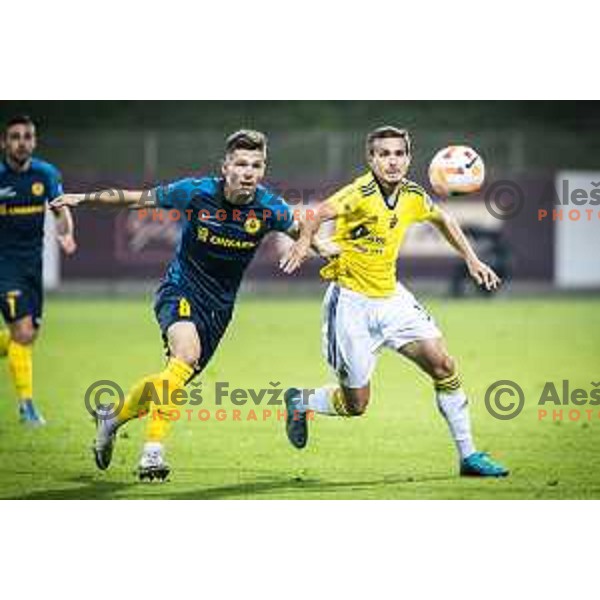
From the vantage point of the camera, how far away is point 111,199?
7105mm

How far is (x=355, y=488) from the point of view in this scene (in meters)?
7.39

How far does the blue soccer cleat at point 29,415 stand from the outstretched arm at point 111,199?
242 centimetres

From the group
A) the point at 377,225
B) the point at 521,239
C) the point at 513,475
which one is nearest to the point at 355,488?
the point at 513,475

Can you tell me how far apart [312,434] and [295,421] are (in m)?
0.77

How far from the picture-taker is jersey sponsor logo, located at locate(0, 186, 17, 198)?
9213mm

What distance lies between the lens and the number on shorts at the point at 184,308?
7219mm

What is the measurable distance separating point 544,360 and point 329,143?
267 inches

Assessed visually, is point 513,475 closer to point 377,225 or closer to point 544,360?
point 377,225

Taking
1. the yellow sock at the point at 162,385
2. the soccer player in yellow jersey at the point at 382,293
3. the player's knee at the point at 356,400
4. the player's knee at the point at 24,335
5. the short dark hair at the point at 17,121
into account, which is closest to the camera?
the yellow sock at the point at 162,385

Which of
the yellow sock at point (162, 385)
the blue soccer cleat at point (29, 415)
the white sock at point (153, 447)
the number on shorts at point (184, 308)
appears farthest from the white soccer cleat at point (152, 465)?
the blue soccer cleat at point (29, 415)

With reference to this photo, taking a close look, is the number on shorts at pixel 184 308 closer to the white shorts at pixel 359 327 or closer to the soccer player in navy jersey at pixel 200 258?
the soccer player in navy jersey at pixel 200 258

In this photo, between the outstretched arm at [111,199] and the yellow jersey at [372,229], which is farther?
the yellow jersey at [372,229]

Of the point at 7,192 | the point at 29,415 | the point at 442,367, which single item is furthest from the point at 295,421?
the point at 7,192

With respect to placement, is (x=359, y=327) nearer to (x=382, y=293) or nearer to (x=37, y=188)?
(x=382, y=293)
